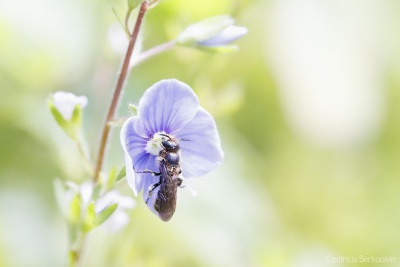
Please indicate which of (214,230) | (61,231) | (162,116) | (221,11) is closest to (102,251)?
(61,231)

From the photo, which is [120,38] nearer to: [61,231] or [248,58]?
[61,231]

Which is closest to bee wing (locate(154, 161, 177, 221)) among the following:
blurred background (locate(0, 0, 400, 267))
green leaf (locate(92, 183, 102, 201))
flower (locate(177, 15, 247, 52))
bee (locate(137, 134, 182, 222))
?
bee (locate(137, 134, 182, 222))

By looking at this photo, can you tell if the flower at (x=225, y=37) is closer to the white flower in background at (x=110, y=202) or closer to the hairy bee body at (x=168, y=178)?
the hairy bee body at (x=168, y=178)

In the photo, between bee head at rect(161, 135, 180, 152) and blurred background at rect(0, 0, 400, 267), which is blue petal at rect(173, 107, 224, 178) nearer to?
bee head at rect(161, 135, 180, 152)

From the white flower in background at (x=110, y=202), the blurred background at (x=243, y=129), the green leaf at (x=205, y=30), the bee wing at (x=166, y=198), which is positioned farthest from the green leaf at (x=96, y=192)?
the blurred background at (x=243, y=129)

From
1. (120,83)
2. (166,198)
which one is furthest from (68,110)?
(166,198)

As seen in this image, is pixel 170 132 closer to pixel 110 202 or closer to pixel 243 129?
pixel 110 202
